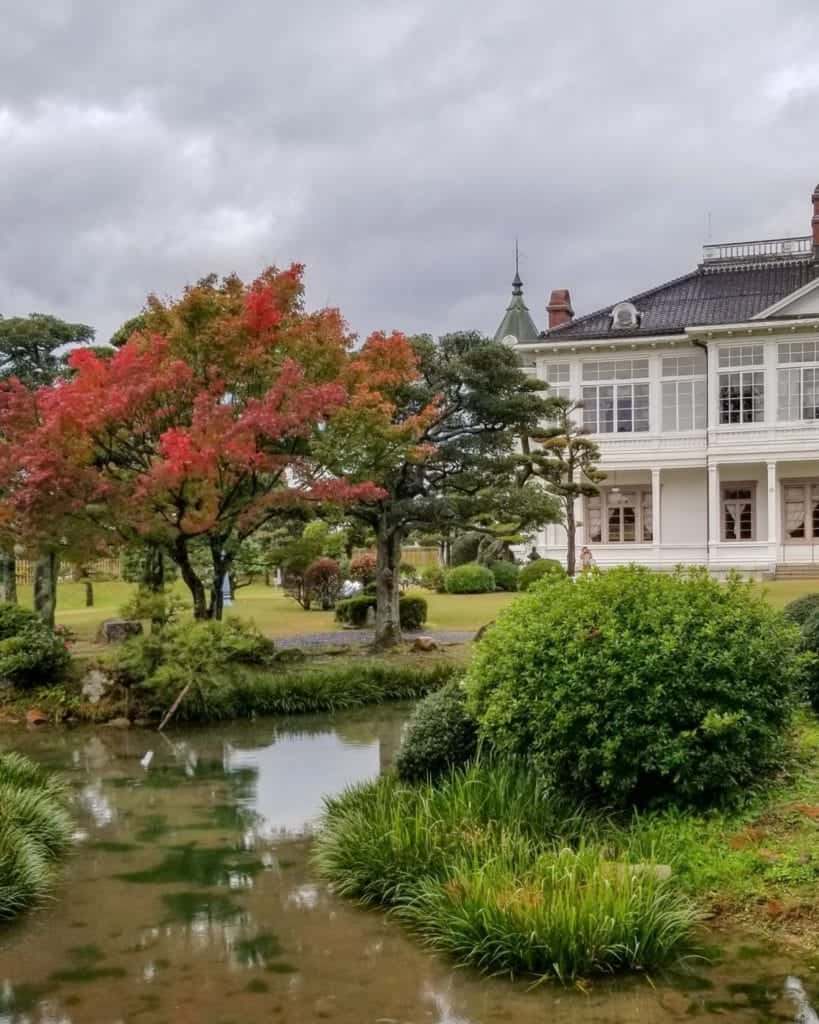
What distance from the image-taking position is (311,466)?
48.6 ft

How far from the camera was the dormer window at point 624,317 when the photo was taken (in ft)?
113

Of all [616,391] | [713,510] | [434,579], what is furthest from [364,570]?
[713,510]

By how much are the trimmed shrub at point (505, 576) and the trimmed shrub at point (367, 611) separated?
795cm

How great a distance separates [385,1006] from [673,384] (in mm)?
30830

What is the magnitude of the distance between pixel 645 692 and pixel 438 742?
6.77ft

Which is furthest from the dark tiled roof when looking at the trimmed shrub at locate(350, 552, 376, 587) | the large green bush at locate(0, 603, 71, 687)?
the large green bush at locate(0, 603, 71, 687)

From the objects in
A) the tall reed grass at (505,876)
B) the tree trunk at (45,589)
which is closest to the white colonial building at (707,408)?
the tree trunk at (45,589)

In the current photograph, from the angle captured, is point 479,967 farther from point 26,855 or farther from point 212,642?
point 212,642

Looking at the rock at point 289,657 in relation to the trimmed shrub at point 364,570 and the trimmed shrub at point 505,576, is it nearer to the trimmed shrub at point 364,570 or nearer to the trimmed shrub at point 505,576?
the trimmed shrub at point 364,570

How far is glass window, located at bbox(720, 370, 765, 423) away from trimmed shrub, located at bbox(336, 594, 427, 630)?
14.2 meters

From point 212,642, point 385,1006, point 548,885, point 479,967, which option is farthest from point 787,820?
point 212,642

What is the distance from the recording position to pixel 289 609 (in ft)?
91.0

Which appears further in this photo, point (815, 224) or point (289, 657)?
point (815, 224)

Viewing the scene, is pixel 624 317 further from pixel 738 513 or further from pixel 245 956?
pixel 245 956
